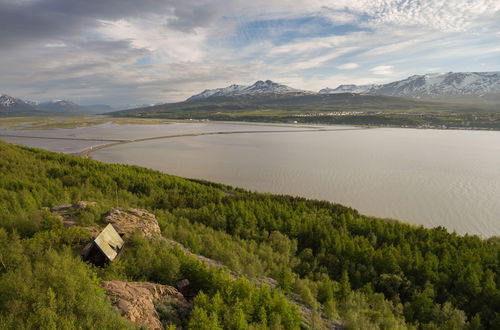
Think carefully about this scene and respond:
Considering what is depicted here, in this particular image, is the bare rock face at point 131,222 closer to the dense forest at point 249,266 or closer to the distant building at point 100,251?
the dense forest at point 249,266

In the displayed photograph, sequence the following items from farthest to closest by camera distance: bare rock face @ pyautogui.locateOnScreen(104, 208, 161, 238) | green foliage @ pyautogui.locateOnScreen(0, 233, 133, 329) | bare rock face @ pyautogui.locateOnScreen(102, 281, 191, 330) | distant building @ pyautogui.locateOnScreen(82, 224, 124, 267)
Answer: bare rock face @ pyautogui.locateOnScreen(104, 208, 161, 238), distant building @ pyautogui.locateOnScreen(82, 224, 124, 267), bare rock face @ pyautogui.locateOnScreen(102, 281, 191, 330), green foliage @ pyautogui.locateOnScreen(0, 233, 133, 329)

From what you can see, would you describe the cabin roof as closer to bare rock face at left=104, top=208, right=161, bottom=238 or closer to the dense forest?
the dense forest

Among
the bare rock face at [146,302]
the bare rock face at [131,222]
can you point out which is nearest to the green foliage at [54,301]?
the bare rock face at [146,302]

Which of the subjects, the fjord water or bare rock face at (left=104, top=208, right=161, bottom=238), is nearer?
bare rock face at (left=104, top=208, right=161, bottom=238)

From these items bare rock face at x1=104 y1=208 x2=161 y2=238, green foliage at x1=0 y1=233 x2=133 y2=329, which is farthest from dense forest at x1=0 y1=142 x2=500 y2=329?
bare rock face at x1=104 y1=208 x2=161 y2=238

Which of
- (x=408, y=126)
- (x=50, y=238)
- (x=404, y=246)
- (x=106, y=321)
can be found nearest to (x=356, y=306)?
(x=404, y=246)

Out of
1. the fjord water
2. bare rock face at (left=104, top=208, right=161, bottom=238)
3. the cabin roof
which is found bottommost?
the fjord water

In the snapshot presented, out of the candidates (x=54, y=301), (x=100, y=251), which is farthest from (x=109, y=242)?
(x=54, y=301)
